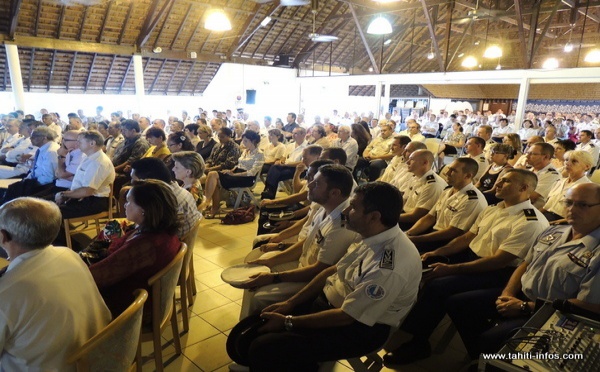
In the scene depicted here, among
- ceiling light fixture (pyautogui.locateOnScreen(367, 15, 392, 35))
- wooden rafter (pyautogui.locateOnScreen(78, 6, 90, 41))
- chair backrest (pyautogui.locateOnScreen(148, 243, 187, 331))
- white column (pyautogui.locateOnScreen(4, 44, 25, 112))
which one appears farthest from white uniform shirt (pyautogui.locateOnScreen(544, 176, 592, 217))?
white column (pyautogui.locateOnScreen(4, 44, 25, 112))

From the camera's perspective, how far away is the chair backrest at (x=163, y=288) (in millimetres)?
1793

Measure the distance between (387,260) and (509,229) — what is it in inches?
44.8

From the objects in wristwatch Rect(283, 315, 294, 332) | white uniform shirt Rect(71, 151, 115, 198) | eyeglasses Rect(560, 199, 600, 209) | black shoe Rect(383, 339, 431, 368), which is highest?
eyeglasses Rect(560, 199, 600, 209)

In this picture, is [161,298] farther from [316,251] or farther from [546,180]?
[546,180]

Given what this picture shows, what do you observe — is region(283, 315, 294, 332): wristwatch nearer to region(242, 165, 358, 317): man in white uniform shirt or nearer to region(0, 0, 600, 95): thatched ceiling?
region(242, 165, 358, 317): man in white uniform shirt

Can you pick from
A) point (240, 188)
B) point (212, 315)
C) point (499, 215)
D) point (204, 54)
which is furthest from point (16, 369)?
point (204, 54)

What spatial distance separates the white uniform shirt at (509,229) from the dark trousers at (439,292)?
0.16 metres

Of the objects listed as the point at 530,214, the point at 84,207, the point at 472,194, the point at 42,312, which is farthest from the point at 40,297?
the point at 84,207

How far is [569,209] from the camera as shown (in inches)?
74.0

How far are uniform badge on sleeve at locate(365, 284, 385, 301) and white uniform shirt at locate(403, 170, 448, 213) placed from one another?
183 centimetres

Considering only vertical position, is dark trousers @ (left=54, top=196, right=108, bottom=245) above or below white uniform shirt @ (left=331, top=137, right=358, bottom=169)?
below

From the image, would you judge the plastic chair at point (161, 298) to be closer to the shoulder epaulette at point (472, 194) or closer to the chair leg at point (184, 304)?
the chair leg at point (184, 304)

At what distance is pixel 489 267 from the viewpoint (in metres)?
2.30

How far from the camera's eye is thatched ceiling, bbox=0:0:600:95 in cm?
987
